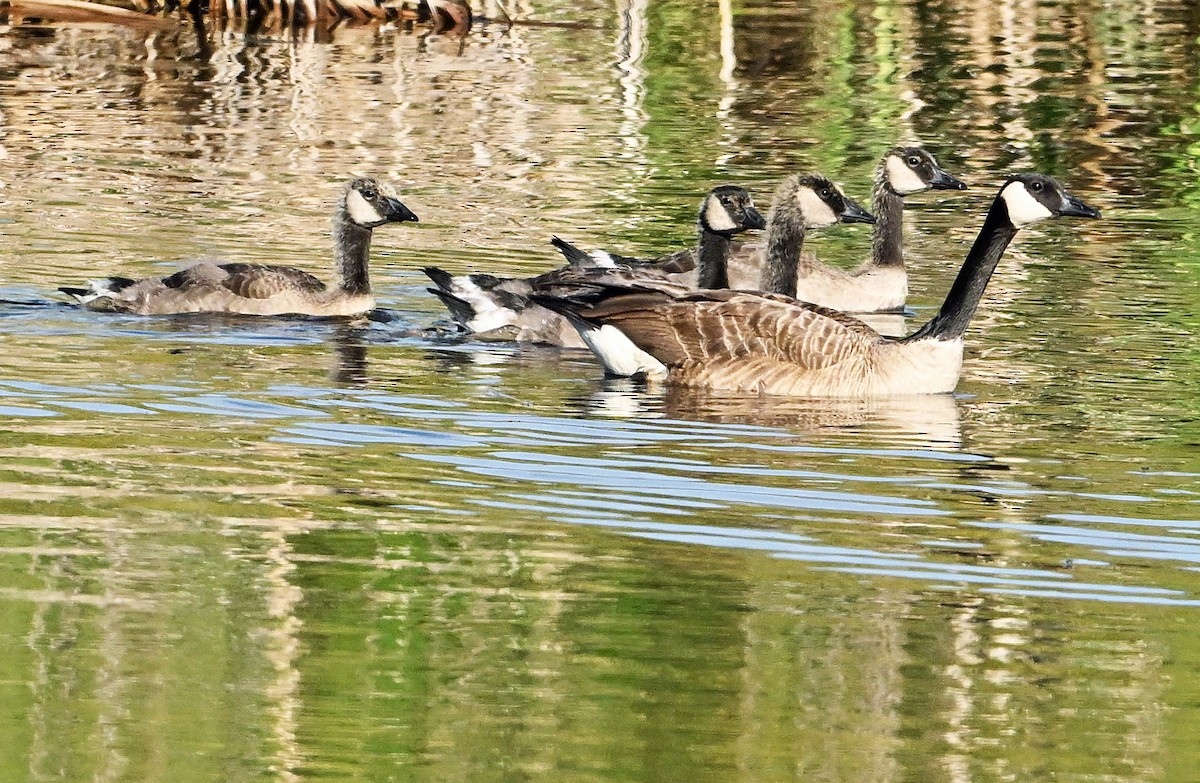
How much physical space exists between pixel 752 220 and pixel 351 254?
2.66 metres

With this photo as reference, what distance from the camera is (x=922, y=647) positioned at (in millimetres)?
7004

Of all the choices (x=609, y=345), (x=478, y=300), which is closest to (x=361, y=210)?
(x=478, y=300)

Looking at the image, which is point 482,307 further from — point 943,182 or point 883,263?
point 943,182

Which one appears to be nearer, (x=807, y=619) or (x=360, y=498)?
(x=807, y=619)

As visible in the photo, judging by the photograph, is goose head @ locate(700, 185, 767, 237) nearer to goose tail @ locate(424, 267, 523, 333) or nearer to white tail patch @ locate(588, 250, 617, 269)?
white tail patch @ locate(588, 250, 617, 269)

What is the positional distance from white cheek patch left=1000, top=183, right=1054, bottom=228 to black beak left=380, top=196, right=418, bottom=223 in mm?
4340

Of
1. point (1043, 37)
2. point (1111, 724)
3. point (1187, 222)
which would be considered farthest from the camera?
point (1043, 37)

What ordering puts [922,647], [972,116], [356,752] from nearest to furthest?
[356,752] < [922,647] < [972,116]

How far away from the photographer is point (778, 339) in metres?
12.2

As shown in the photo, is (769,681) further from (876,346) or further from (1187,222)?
(1187,222)

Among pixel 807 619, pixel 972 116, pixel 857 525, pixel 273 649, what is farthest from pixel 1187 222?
pixel 273 649

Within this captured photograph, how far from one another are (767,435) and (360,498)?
2.66 m

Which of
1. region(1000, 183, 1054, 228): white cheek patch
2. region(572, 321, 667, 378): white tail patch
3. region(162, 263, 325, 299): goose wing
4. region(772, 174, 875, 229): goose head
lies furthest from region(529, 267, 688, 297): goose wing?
region(1000, 183, 1054, 228): white cheek patch

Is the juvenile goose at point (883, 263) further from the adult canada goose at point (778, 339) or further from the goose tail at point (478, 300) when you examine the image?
the adult canada goose at point (778, 339)
